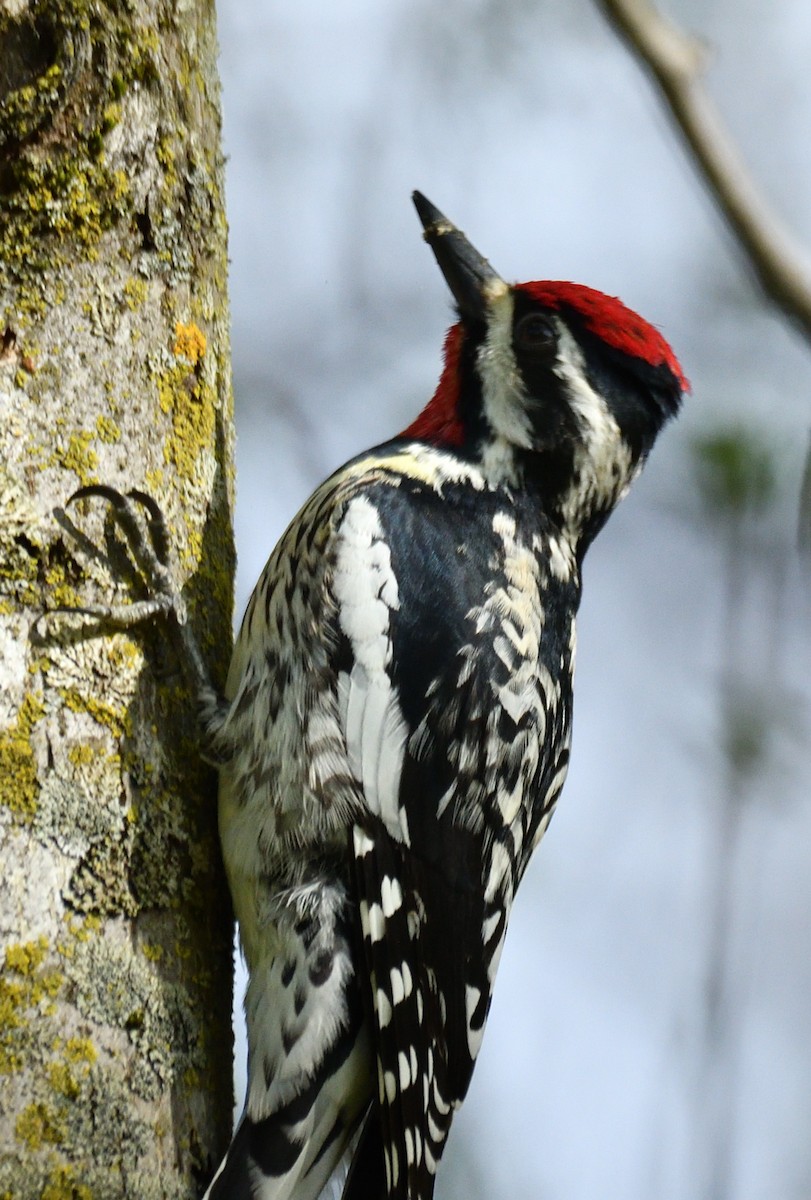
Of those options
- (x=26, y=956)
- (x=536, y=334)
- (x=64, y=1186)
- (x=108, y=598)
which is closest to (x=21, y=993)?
(x=26, y=956)

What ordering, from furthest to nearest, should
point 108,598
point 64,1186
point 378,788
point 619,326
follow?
point 619,326 < point 378,788 < point 108,598 < point 64,1186

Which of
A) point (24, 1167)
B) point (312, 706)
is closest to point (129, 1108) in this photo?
point (24, 1167)

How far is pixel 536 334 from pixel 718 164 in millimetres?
746

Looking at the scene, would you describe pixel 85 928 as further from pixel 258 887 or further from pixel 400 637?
pixel 400 637

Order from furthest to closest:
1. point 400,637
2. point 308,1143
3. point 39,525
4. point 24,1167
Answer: point 400,637 → point 308,1143 → point 39,525 → point 24,1167

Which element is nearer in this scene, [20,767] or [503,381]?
[20,767]

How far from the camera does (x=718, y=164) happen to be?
1732 mm

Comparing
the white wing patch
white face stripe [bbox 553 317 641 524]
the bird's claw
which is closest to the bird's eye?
white face stripe [bbox 553 317 641 524]

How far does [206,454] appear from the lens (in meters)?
2.01

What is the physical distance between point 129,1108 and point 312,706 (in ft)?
2.06

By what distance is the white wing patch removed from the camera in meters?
1.92

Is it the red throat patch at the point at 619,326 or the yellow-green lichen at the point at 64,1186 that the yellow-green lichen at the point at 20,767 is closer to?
the yellow-green lichen at the point at 64,1186

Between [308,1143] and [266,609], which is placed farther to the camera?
[266,609]

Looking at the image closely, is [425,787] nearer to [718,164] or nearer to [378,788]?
[378,788]
